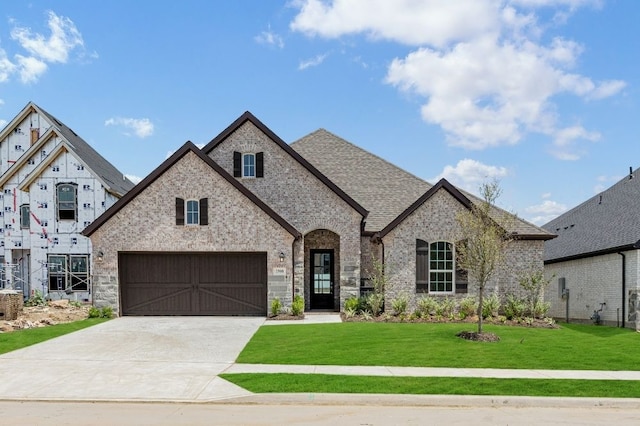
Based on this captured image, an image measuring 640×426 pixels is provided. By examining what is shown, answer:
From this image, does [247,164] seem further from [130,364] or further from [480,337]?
[480,337]

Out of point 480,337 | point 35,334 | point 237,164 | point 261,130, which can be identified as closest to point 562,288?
point 480,337

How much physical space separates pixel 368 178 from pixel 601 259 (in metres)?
10.5

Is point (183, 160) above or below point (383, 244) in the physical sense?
above

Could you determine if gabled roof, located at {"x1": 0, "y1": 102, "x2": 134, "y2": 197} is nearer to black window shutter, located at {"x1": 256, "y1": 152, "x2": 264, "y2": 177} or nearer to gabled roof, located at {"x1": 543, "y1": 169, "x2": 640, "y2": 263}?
black window shutter, located at {"x1": 256, "y1": 152, "x2": 264, "y2": 177}

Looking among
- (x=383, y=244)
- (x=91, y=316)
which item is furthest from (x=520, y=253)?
(x=91, y=316)

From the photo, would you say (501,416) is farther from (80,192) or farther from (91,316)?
(80,192)

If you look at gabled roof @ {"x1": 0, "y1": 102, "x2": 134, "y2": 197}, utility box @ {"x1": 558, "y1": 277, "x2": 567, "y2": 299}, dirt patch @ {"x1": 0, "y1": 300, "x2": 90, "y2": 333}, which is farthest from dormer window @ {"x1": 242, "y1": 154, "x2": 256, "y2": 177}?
utility box @ {"x1": 558, "y1": 277, "x2": 567, "y2": 299}

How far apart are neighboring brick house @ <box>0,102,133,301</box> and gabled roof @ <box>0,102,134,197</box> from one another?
0.24ft

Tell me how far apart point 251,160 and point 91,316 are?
875cm

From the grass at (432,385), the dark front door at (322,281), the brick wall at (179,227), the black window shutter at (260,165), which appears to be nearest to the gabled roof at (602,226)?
the grass at (432,385)

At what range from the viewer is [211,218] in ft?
61.3

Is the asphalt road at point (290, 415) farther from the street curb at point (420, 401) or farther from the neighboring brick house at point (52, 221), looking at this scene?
the neighboring brick house at point (52, 221)

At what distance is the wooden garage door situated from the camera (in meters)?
19.1

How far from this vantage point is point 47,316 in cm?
1809
